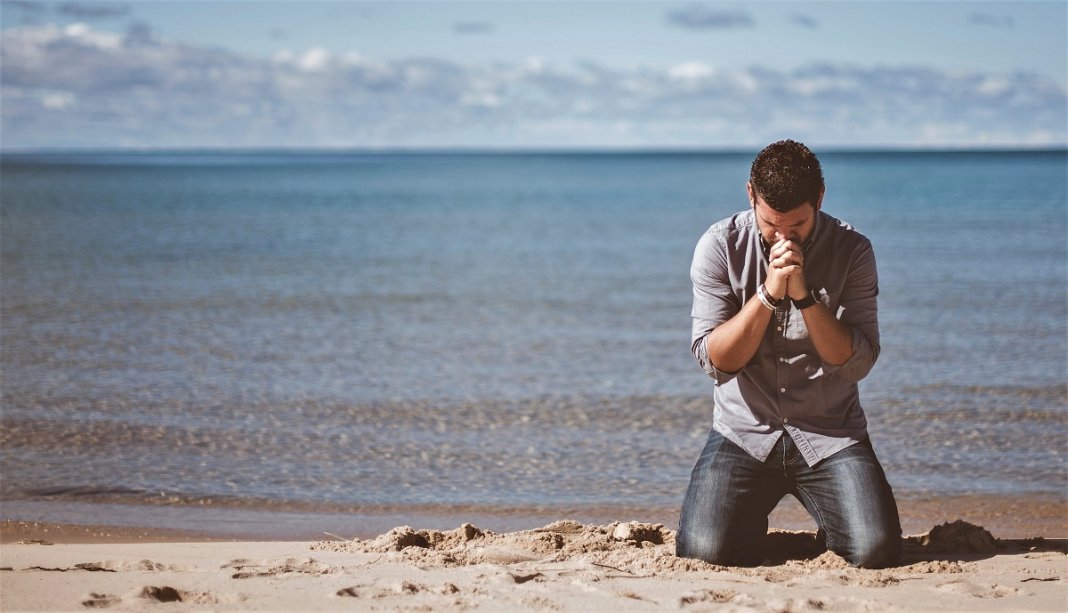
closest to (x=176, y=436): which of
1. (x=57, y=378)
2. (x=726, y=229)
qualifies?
(x=57, y=378)

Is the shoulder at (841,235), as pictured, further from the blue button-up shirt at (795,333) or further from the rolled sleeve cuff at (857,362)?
the rolled sleeve cuff at (857,362)

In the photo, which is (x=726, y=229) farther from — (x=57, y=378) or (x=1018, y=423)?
(x=57, y=378)

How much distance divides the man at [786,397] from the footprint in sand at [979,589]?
32 cm

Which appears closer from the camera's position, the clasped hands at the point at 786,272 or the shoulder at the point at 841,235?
the clasped hands at the point at 786,272

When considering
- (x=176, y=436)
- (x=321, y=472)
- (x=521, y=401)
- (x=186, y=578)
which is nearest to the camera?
(x=186, y=578)

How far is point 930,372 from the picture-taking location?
Answer: 10109 millimetres

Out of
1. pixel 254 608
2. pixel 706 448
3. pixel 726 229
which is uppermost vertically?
pixel 726 229

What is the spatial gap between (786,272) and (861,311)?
64 cm

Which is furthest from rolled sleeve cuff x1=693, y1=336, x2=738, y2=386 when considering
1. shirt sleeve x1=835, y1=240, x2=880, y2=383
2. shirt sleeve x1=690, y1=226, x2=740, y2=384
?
shirt sleeve x1=835, y1=240, x2=880, y2=383

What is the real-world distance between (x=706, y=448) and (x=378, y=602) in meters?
1.74

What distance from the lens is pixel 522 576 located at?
15.2 ft

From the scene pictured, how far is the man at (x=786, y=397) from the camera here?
472 centimetres

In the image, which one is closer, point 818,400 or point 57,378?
point 818,400

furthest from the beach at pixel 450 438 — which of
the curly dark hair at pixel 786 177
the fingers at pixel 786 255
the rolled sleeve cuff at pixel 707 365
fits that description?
the curly dark hair at pixel 786 177
